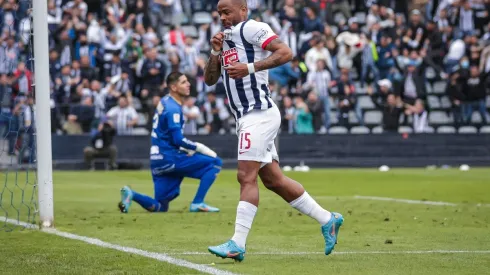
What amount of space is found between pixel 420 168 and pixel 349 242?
18963 millimetres

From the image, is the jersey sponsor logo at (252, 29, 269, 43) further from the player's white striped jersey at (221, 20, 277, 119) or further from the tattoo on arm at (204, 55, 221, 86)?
the tattoo on arm at (204, 55, 221, 86)

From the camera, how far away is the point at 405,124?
96.4 ft

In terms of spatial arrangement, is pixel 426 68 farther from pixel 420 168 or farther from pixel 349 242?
pixel 349 242

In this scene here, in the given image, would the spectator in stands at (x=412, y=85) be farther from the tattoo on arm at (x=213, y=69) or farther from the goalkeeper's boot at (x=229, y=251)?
the goalkeeper's boot at (x=229, y=251)

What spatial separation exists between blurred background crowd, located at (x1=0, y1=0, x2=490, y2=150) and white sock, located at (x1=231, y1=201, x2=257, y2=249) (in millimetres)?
18761

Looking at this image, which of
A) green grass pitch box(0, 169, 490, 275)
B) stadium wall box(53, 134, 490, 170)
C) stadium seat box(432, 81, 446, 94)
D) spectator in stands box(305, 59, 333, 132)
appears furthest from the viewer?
stadium seat box(432, 81, 446, 94)

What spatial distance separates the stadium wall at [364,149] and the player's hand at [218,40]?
19145mm

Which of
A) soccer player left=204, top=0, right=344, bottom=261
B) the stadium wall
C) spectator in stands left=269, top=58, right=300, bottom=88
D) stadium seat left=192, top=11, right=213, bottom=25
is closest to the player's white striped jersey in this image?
soccer player left=204, top=0, right=344, bottom=261

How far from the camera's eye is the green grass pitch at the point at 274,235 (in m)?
7.89

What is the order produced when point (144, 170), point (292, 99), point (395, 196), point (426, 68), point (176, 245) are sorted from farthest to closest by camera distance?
point (426, 68) → point (292, 99) → point (144, 170) → point (395, 196) → point (176, 245)

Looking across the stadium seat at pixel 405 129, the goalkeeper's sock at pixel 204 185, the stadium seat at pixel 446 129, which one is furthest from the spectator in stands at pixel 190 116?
the goalkeeper's sock at pixel 204 185

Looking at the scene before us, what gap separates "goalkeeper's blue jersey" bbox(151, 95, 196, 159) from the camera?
13.8m

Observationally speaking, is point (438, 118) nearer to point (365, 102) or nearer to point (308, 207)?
point (365, 102)

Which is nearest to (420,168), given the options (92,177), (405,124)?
(405,124)
